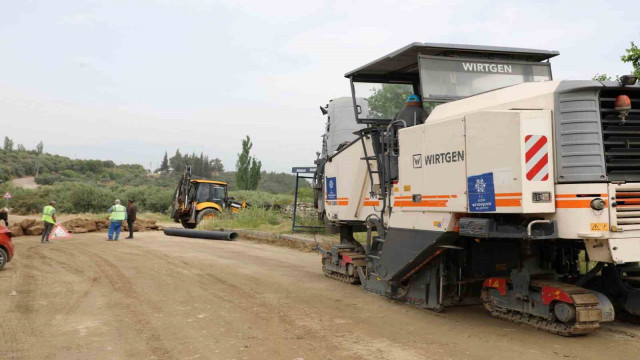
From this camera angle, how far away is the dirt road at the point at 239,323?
16.8 feet

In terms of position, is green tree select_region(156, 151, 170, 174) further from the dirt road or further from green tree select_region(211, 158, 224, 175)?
the dirt road

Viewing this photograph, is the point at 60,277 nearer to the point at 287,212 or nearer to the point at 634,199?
the point at 634,199

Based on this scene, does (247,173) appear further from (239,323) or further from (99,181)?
(239,323)

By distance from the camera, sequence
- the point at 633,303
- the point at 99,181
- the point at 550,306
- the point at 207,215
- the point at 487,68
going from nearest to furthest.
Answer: the point at 550,306
the point at 633,303
the point at 487,68
the point at 207,215
the point at 99,181

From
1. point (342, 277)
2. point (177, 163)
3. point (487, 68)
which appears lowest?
point (342, 277)

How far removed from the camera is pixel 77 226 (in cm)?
2388

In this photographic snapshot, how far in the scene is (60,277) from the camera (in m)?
10.0

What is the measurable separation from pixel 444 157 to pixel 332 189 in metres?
3.97

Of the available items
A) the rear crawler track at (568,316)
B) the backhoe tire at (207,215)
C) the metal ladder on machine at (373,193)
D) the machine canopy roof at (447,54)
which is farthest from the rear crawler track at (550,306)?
the backhoe tire at (207,215)

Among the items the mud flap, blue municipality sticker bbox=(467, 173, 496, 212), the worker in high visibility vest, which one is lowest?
the mud flap

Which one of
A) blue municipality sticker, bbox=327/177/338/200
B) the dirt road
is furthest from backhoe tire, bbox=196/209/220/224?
blue municipality sticker, bbox=327/177/338/200

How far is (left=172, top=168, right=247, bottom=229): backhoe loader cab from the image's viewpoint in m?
25.2

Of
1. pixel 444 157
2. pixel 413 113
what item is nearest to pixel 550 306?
pixel 444 157

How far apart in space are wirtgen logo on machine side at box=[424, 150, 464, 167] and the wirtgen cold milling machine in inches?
0.5
